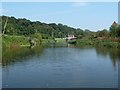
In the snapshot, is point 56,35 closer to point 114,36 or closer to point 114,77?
point 114,36

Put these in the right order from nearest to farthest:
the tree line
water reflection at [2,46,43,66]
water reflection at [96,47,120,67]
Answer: water reflection at [2,46,43,66], water reflection at [96,47,120,67], the tree line

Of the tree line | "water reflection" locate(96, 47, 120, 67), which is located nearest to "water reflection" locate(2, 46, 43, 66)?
"water reflection" locate(96, 47, 120, 67)

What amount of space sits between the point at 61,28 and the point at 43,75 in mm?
62895

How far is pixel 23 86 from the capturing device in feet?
26.5

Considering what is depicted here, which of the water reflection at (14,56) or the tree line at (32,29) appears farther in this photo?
the tree line at (32,29)

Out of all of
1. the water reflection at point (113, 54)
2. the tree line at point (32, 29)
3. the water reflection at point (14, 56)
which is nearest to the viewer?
the water reflection at point (14, 56)

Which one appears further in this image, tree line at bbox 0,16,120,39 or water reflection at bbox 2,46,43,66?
tree line at bbox 0,16,120,39

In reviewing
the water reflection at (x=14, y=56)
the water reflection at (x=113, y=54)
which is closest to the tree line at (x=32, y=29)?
the water reflection at (x=113, y=54)

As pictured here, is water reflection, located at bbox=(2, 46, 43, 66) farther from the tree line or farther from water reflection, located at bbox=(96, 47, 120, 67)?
the tree line

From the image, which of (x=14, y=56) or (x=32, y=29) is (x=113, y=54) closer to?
(x=14, y=56)

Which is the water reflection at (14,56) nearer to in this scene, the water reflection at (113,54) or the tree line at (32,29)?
the water reflection at (113,54)

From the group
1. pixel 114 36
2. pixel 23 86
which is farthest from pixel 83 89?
pixel 114 36

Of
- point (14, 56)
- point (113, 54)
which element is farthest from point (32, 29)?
point (14, 56)

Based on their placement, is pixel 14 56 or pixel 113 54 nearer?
pixel 14 56
